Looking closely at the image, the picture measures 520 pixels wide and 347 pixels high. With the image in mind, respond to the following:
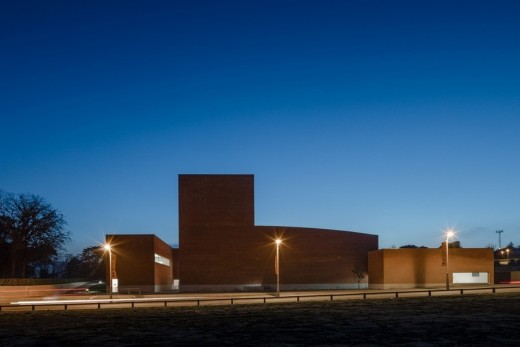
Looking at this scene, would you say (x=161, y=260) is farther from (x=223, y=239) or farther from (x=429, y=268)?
(x=429, y=268)

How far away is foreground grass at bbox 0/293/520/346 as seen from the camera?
773 inches

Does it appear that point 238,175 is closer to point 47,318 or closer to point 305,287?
point 305,287

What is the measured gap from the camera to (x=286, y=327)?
78.5ft

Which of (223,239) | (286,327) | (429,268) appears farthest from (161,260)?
(286,327)

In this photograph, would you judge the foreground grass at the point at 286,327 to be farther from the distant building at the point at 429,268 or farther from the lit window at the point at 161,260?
the lit window at the point at 161,260

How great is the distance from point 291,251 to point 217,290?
12239mm

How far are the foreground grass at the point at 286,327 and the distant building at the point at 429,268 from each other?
37695 millimetres

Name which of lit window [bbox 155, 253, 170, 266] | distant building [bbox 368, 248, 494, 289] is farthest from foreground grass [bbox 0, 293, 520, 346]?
lit window [bbox 155, 253, 170, 266]

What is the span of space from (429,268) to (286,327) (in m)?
52.1

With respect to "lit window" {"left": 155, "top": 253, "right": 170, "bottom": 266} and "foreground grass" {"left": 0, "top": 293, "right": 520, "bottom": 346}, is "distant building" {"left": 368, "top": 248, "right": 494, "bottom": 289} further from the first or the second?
"foreground grass" {"left": 0, "top": 293, "right": 520, "bottom": 346}

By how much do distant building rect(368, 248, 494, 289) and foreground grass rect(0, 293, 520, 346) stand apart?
37.7 m

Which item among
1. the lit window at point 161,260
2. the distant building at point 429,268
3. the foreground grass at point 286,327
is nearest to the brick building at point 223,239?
the lit window at point 161,260

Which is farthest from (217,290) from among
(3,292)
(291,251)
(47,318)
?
(47,318)

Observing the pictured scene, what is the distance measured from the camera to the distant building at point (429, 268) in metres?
71.4
